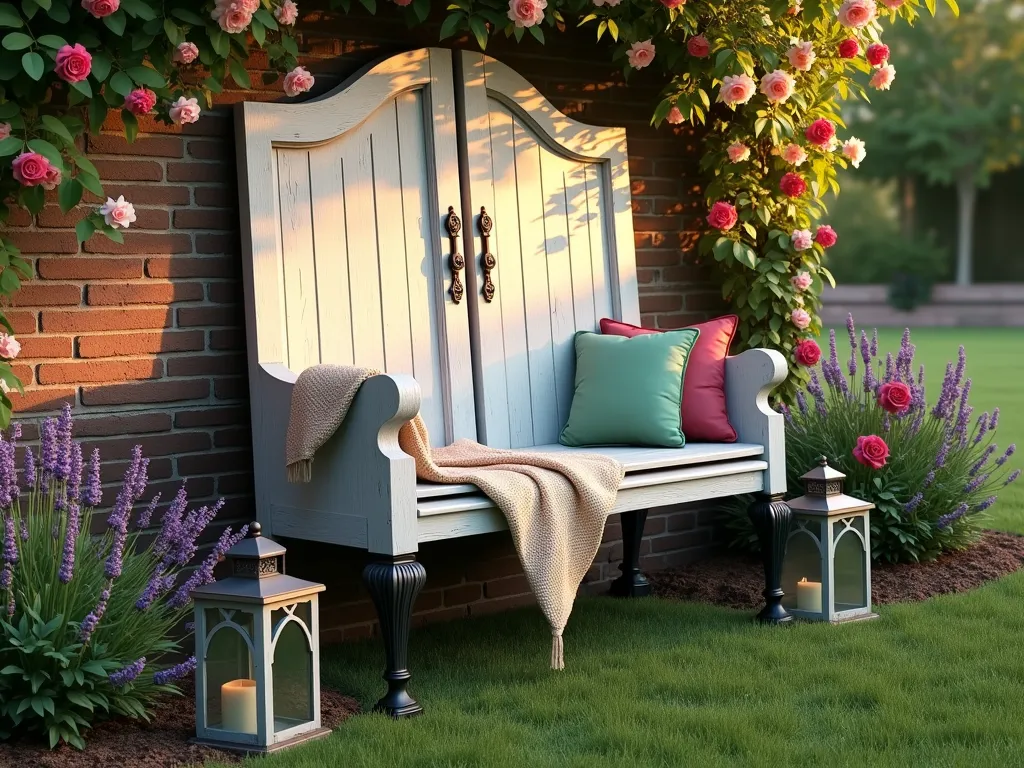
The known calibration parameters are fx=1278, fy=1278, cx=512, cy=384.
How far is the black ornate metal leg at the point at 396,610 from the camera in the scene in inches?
113

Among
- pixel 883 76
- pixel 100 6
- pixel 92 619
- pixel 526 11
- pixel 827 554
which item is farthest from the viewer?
pixel 883 76

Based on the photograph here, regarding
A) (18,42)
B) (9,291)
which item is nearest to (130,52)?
(18,42)

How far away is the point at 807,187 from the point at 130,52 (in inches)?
98.6

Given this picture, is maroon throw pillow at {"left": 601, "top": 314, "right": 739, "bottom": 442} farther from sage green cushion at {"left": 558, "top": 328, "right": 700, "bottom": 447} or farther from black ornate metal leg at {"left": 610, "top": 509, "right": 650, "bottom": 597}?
black ornate metal leg at {"left": 610, "top": 509, "right": 650, "bottom": 597}

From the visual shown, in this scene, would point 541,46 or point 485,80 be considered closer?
point 485,80

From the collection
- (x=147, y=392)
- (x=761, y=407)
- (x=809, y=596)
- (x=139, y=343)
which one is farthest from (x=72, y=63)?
(x=809, y=596)

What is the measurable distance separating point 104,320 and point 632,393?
1.50 m

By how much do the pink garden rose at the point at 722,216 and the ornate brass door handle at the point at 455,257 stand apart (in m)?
1.04

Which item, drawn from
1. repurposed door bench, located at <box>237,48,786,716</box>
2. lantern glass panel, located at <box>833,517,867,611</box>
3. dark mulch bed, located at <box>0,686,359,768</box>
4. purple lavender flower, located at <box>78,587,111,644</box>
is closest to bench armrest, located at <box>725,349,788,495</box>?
repurposed door bench, located at <box>237,48,786,716</box>

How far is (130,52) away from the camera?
3.02 meters

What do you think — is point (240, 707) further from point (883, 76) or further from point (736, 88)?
point (883, 76)

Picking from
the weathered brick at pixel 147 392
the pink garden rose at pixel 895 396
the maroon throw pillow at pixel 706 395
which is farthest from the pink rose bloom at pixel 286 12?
the pink garden rose at pixel 895 396

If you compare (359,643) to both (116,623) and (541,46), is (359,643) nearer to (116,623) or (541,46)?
(116,623)

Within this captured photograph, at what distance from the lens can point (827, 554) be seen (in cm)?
373
